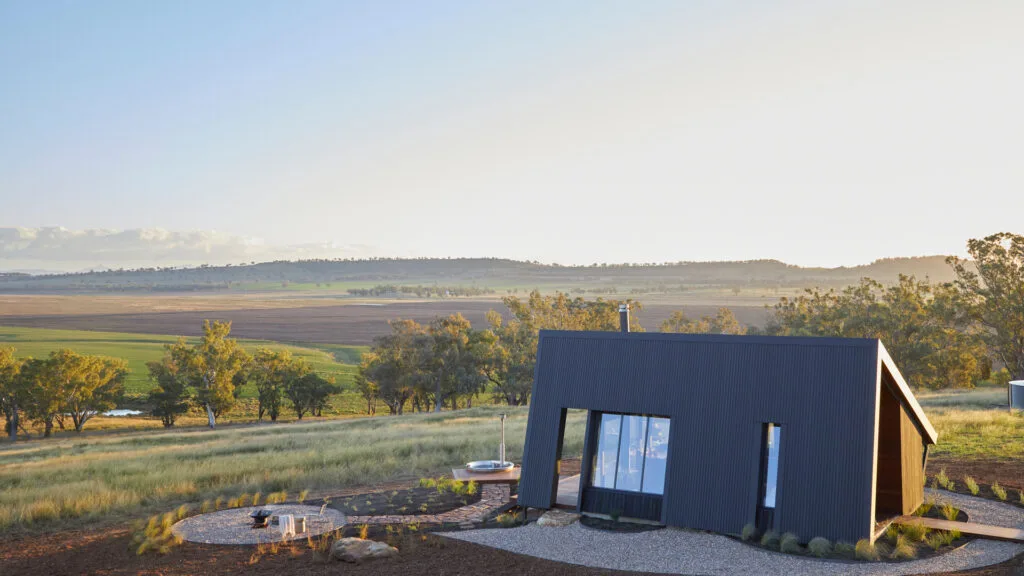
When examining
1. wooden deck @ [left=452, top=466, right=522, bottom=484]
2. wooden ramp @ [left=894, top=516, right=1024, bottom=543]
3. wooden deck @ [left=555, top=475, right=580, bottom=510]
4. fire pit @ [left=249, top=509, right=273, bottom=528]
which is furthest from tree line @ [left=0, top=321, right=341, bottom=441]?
wooden ramp @ [left=894, top=516, right=1024, bottom=543]

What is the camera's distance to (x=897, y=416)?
41.3ft

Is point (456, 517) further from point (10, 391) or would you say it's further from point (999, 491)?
point (10, 391)

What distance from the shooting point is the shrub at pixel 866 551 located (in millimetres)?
10352

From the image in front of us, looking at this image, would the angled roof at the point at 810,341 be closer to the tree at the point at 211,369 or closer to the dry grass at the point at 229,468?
the dry grass at the point at 229,468

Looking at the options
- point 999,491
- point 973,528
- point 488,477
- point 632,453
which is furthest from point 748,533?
point 999,491

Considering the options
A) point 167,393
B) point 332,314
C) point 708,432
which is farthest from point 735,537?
point 332,314

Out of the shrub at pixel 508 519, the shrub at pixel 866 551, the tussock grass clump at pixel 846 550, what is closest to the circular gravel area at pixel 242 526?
the shrub at pixel 508 519

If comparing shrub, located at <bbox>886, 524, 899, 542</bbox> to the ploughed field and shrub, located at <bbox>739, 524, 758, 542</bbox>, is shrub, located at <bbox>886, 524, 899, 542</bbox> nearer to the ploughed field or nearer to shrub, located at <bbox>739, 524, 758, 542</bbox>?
shrub, located at <bbox>739, 524, 758, 542</bbox>

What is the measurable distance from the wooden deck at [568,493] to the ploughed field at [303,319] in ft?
265

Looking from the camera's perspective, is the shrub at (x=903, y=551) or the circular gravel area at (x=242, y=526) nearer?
the shrub at (x=903, y=551)

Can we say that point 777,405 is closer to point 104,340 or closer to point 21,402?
point 21,402

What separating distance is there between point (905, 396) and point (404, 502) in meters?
Result: 8.59

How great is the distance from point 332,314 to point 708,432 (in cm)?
13044

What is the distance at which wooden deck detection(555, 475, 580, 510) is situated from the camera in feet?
43.0
